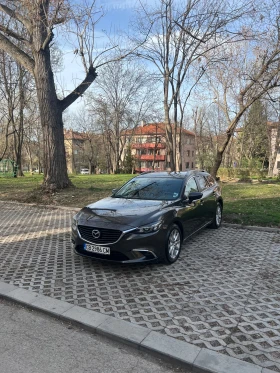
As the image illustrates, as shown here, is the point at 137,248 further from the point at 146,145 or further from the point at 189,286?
the point at 146,145

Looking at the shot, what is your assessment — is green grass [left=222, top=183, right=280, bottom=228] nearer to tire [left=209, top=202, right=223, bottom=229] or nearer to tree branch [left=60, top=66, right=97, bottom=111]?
tire [left=209, top=202, right=223, bottom=229]

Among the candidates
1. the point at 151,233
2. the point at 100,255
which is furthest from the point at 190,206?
the point at 100,255

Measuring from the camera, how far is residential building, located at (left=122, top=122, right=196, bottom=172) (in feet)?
176

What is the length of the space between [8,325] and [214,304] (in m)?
2.44

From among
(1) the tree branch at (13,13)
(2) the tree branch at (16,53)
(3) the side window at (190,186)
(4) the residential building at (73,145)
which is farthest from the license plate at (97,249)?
(4) the residential building at (73,145)

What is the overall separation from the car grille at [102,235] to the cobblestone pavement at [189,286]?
0.54m

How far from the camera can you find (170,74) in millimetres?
17672

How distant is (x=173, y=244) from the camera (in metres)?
5.02

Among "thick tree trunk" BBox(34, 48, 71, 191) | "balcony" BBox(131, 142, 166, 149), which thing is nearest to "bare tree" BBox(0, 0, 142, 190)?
"thick tree trunk" BBox(34, 48, 71, 191)

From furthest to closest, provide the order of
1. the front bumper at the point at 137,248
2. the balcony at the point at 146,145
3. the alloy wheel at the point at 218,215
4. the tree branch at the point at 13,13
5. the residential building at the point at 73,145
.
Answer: the balcony at the point at 146,145 < the residential building at the point at 73,145 < the tree branch at the point at 13,13 < the alloy wheel at the point at 218,215 < the front bumper at the point at 137,248

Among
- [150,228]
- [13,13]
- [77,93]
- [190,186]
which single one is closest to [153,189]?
[190,186]

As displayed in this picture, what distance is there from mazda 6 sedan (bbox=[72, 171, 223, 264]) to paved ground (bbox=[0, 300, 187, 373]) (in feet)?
4.69

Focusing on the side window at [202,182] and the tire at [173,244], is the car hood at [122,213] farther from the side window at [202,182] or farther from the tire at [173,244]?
the side window at [202,182]

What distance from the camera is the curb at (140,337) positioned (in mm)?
2566
